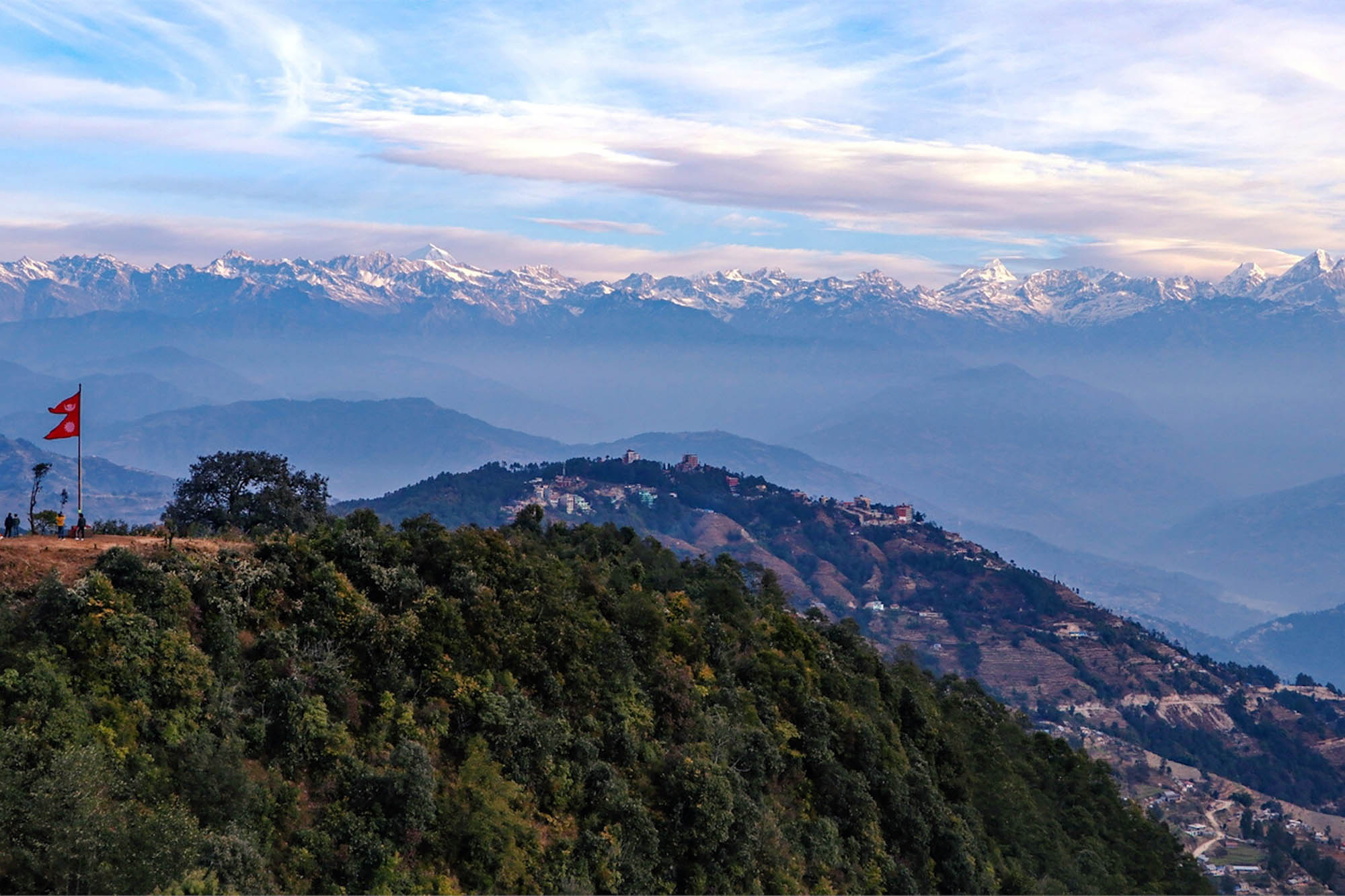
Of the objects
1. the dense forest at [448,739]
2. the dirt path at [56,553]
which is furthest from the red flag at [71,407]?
the dense forest at [448,739]

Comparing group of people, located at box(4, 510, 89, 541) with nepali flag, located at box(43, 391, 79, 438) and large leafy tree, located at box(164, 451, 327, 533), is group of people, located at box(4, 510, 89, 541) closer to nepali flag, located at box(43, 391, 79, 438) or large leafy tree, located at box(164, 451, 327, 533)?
nepali flag, located at box(43, 391, 79, 438)

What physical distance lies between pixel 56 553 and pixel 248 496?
2388 cm

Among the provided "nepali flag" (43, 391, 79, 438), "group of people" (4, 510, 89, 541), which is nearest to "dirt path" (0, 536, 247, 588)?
"group of people" (4, 510, 89, 541)

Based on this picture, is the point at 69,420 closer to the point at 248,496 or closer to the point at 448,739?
the point at 448,739

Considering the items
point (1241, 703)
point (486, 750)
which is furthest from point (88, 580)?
point (1241, 703)

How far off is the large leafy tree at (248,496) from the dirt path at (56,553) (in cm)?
1571

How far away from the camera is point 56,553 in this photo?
31922mm

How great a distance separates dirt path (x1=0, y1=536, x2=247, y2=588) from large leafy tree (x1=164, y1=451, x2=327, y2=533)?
1571 centimetres

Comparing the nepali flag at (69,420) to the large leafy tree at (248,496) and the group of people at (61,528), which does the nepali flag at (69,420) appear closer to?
the group of people at (61,528)

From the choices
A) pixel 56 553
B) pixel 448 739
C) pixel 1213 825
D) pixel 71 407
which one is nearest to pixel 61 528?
pixel 56 553

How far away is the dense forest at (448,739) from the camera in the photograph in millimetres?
26016

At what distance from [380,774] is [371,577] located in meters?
8.88

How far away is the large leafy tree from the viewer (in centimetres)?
5328

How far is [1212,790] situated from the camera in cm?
15312
